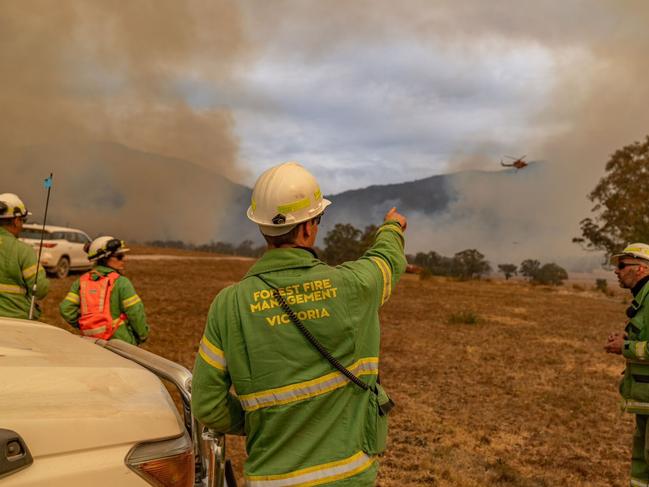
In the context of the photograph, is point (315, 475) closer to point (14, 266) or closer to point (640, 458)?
point (640, 458)

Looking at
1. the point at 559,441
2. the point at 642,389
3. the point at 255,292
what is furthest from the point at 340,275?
the point at 559,441

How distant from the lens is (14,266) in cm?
451

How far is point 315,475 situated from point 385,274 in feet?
2.81

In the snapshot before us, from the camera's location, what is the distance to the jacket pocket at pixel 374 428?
2000mm

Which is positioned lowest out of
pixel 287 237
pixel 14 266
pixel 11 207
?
pixel 14 266

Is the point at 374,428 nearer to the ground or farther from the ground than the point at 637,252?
nearer to the ground

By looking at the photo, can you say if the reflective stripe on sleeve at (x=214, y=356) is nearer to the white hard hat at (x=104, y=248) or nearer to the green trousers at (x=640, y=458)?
the white hard hat at (x=104, y=248)

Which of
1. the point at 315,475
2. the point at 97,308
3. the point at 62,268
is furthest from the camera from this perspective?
the point at 62,268

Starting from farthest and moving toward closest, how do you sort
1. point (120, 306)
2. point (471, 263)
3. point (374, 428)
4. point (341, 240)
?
point (471, 263)
point (341, 240)
point (120, 306)
point (374, 428)

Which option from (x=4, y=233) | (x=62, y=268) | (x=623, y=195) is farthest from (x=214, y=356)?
(x=623, y=195)

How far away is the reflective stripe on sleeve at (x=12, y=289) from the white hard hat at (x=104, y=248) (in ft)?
2.21

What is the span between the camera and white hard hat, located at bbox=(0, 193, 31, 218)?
4492 mm

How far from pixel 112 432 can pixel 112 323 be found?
345cm

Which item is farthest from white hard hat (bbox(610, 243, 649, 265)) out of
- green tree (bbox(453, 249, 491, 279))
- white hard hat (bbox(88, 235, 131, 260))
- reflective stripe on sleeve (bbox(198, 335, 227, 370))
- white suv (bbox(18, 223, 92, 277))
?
green tree (bbox(453, 249, 491, 279))
